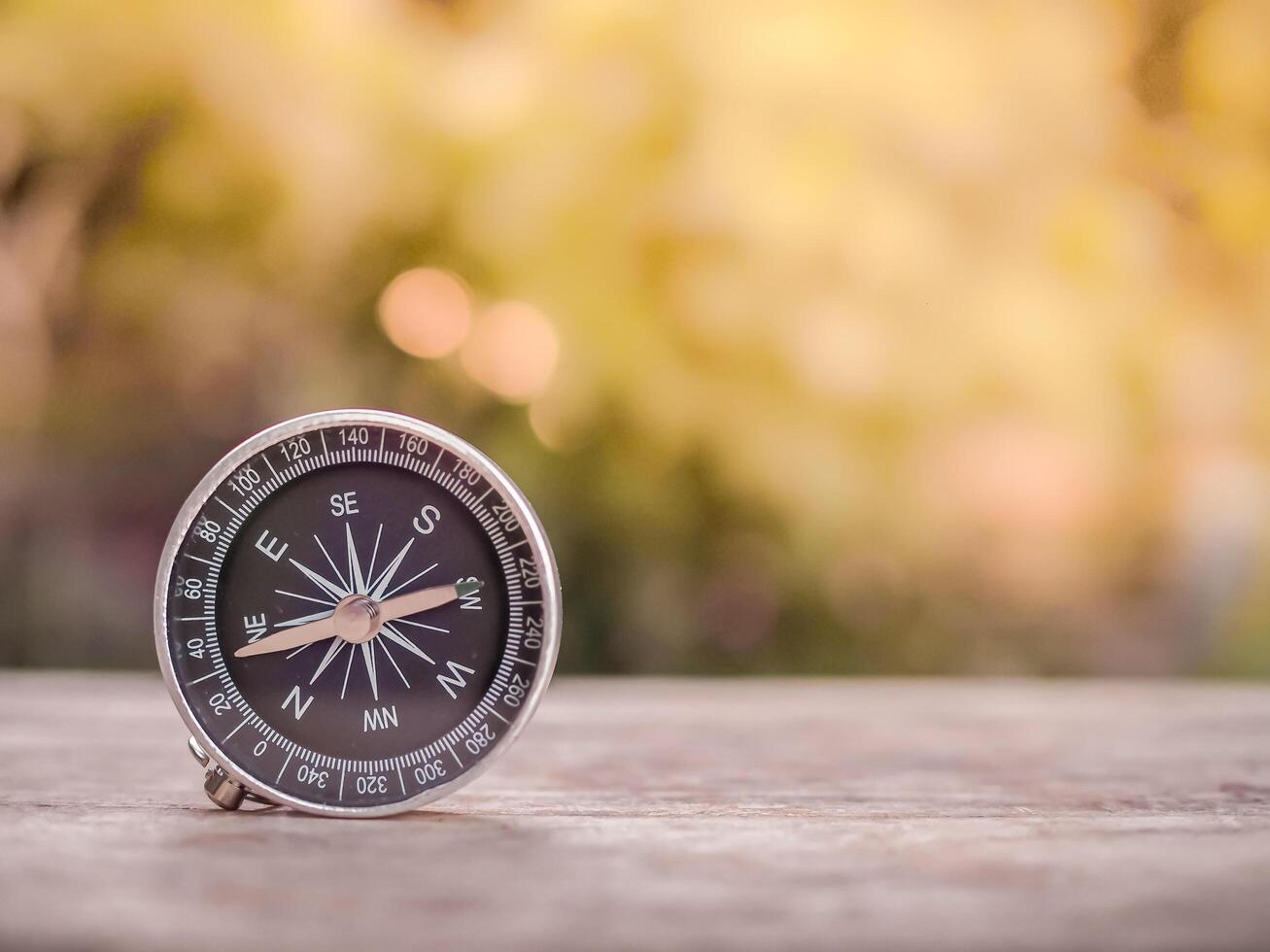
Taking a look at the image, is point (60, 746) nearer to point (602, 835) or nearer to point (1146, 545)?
point (602, 835)

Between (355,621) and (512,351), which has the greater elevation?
(512,351)

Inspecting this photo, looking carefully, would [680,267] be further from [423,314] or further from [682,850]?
[682,850]

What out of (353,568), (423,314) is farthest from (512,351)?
(353,568)

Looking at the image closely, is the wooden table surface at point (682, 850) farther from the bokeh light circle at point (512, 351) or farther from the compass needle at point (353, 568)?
the bokeh light circle at point (512, 351)

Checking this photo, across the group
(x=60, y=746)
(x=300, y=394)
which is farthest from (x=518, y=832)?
(x=300, y=394)

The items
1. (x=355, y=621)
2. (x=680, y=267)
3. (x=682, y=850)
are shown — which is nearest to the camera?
(x=682, y=850)

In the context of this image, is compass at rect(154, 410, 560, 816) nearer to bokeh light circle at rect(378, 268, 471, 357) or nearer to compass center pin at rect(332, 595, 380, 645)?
compass center pin at rect(332, 595, 380, 645)

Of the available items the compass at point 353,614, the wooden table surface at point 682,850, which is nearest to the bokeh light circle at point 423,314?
the wooden table surface at point 682,850
